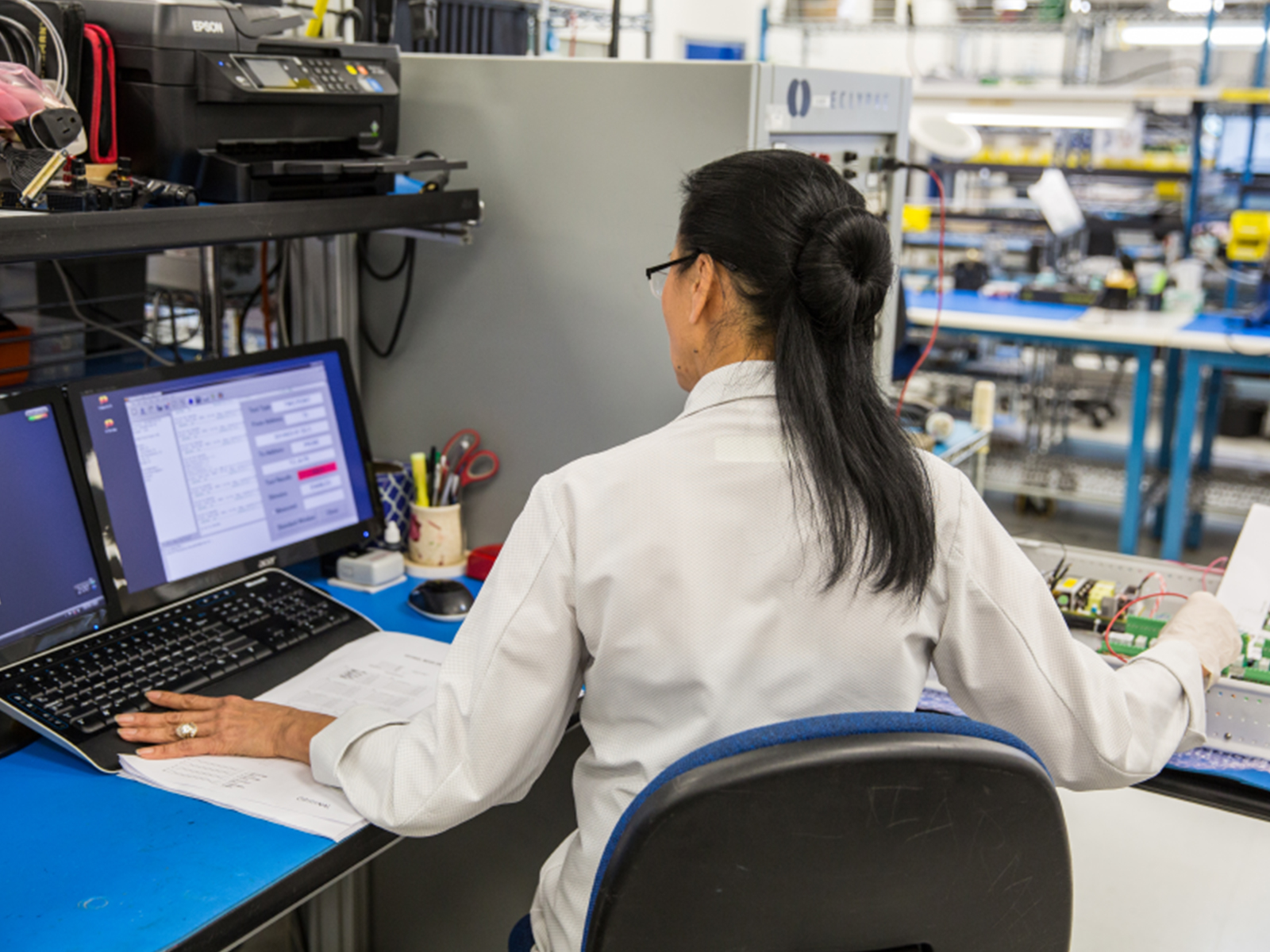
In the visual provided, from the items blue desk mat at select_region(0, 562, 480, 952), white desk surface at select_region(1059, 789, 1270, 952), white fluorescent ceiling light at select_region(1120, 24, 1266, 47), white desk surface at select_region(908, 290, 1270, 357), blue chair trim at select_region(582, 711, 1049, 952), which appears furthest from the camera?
white fluorescent ceiling light at select_region(1120, 24, 1266, 47)

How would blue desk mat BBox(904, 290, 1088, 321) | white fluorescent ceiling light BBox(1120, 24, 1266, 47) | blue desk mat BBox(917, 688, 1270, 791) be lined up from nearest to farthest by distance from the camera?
blue desk mat BBox(917, 688, 1270, 791) < blue desk mat BBox(904, 290, 1088, 321) < white fluorescent ceiling light BBox(1120, 24, 1266, 47)

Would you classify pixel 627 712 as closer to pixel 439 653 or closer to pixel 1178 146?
pixel 439 653

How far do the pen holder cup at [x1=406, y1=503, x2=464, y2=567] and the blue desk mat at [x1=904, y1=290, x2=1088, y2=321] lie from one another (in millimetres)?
2705

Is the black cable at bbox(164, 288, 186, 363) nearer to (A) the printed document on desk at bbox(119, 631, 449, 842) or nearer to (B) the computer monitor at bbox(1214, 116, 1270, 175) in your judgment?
(A) the printed document on desk at bbox(119, 631, 449, 842)

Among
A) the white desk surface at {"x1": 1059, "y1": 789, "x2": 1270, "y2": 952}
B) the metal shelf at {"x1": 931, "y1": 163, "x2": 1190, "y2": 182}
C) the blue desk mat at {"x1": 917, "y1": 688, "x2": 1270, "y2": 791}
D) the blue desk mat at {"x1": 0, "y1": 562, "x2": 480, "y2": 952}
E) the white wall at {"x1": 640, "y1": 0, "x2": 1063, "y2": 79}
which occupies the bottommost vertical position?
the white desk surface at {"x1": 1059, "y1": 789, "x2": 1270, "y2": 952}

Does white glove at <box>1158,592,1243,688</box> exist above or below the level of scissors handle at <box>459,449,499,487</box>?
below

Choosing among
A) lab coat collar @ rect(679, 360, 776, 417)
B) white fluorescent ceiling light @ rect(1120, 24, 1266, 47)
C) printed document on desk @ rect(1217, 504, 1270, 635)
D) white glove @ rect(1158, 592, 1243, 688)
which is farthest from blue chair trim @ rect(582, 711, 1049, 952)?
white fluorescent ceiling light @ rect(1120, 24, 1266, 47)

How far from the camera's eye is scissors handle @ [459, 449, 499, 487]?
173 centimetres

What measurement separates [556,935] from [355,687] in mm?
383

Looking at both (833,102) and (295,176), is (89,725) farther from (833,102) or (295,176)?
(833,102)

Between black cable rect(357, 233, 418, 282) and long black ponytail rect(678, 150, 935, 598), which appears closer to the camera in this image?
long black ponytail rect(678, 150, 935, 598)

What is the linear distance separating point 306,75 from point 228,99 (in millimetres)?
133

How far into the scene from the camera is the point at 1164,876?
6.21ft

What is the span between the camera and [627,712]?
1001 mm
